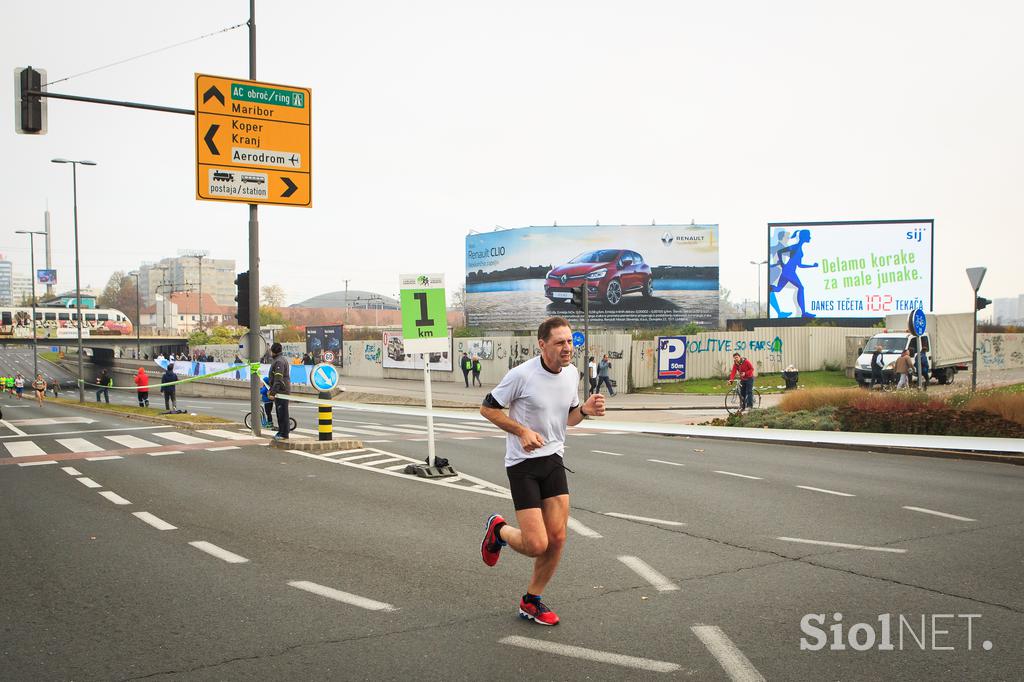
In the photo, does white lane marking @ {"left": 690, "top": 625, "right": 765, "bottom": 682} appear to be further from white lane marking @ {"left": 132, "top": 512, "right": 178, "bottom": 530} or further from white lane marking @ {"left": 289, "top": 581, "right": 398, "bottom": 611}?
white lane marking @ {"left": 132, "top": 512, "right": 178, "bottom": 530}

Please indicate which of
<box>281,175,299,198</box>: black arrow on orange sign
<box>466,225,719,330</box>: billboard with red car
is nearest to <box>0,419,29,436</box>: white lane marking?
<box>281,175,299,198</box>: black arrow on orange sign

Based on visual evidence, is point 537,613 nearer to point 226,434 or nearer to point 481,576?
point 481,576

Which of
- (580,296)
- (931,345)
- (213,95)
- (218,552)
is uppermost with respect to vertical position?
(213,95)

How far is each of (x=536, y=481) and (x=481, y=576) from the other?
1430 millimetres

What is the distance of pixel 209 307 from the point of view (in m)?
181

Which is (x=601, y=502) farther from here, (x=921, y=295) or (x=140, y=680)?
(x=921, y=295)

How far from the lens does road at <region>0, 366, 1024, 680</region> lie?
4.30 meters

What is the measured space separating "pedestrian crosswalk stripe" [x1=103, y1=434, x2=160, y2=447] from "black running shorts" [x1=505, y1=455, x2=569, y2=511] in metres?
12.6

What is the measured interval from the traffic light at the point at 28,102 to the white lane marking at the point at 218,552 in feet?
30.9

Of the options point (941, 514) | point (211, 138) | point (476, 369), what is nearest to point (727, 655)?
point (941, 514)

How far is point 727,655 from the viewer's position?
14.1 ft

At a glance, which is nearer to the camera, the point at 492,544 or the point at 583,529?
the point at 492,544

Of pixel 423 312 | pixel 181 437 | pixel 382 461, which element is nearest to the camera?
pixel 423 312

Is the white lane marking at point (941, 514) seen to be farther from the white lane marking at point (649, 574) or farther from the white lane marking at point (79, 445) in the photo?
Result: the white lane marking at point (79, 445)
